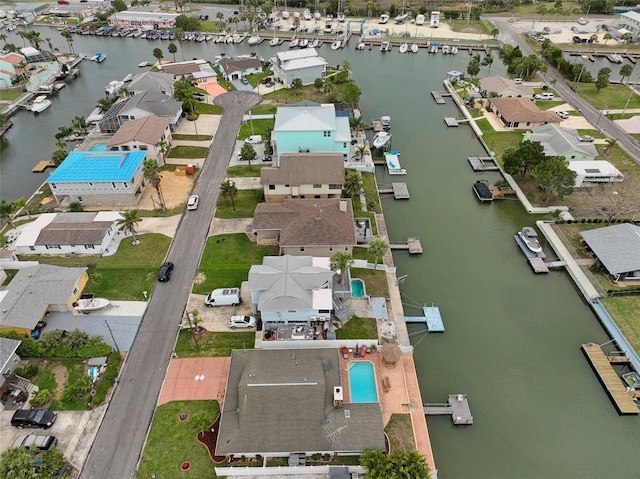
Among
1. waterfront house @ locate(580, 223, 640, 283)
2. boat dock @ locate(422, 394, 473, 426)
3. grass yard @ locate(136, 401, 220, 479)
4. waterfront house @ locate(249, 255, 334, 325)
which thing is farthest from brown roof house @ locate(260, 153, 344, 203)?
waterfront house @ locate(580, 223, 640, 283)

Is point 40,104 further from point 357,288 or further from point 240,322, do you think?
point 357,288

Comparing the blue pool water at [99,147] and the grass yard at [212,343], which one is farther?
the blue pool water at [99,147]

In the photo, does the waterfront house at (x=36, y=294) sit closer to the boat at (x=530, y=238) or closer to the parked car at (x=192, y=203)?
the parked car at (x=192, y=203)

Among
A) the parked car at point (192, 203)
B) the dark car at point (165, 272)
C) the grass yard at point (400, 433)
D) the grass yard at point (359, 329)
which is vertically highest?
the parked car at point (192, 203)

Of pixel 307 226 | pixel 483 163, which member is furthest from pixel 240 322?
pixel 483 163

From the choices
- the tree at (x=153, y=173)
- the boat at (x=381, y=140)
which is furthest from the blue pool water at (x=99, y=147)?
the boat at (x=381, y=140)

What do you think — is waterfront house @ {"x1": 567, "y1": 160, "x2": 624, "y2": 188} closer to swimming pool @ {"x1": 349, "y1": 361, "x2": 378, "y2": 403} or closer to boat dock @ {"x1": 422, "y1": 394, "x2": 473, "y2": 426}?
boat dock @ {"x1": 422, "y1": 394, "x2": 473, "y2": 426}
